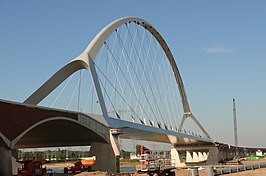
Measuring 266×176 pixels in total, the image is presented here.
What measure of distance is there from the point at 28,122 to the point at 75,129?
15.0m

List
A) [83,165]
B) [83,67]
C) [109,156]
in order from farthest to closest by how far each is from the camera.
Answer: [83,67], [83,165], [109,156]

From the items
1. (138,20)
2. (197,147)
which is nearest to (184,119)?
(197,147)

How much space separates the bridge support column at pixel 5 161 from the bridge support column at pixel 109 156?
17445 mm

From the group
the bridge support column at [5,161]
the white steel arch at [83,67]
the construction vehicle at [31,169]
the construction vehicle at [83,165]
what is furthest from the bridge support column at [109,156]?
the bridge support column at [5,161]

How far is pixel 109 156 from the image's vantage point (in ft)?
195

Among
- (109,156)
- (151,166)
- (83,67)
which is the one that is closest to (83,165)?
(109,156)

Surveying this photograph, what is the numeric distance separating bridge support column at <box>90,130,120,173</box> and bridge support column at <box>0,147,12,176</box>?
57.2 feet

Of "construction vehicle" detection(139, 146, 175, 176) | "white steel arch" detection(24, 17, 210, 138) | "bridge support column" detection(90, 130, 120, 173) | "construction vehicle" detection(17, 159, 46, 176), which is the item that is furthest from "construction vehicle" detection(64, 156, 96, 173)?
"construction vehicle" detection(139, 146, 175, 176)

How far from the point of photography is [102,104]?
191 ft

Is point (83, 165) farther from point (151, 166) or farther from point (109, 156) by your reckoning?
point (151, 166)

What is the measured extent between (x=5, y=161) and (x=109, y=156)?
1913 centimetres

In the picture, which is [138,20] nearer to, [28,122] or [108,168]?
[108,168]

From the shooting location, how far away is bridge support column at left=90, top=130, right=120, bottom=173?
58906 mm

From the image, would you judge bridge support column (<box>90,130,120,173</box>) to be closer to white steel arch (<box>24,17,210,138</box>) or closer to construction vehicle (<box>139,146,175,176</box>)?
white steel arch (<box>24,17,210,138</box>)
